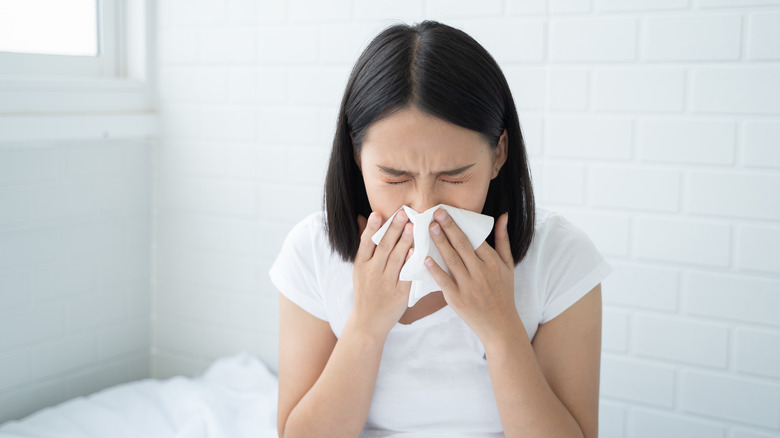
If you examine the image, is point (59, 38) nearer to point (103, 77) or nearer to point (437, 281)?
point (103, 77)

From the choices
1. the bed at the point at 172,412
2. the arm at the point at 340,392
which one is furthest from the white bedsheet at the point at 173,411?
the arm at the point at 340,392

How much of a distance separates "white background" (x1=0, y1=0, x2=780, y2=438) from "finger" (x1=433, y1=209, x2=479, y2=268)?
0.74m

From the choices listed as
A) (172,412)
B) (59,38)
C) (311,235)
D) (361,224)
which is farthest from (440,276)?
(59,38)

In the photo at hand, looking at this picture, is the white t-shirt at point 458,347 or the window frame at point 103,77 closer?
the white t-shirt at point 458,347

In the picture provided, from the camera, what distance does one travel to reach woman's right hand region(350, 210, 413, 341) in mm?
1318

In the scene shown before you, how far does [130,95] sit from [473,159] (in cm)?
161

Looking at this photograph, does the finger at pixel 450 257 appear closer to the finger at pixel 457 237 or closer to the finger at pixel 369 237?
the finger at pixel 457 237

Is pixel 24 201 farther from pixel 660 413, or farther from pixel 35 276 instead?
pixel 660 413

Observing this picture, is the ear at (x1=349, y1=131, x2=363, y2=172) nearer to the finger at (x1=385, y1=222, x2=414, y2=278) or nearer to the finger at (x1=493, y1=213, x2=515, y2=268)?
the finger at (x1=385, y1=222, x2=414, y2=278)

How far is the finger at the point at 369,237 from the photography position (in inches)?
51.7

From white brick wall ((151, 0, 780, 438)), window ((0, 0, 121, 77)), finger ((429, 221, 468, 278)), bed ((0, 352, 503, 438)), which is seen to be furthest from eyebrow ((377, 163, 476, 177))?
window ((0, 0, 121, 77))

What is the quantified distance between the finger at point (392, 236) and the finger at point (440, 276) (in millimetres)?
49

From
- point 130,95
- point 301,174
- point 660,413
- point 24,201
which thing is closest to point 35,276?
point 24,201

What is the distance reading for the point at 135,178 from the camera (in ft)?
8.27
